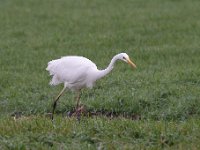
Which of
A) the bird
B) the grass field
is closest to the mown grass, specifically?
the grass field

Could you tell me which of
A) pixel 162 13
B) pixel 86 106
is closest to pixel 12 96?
pixel 86 106

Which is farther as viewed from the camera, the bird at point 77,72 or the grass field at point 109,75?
the bird at point 77,72

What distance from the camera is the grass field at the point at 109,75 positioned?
7590 millimetres

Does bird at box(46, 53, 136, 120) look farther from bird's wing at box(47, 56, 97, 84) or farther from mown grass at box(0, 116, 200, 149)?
mown grass at box(0, 116, 200, 149)

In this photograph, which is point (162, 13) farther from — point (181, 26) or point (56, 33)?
point (56, 33)

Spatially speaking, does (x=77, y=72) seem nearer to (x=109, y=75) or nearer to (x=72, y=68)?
(x=72, y=68)

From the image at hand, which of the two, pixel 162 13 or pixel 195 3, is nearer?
pixel 162 13

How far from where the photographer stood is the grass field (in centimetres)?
759

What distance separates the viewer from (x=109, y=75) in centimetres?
1325

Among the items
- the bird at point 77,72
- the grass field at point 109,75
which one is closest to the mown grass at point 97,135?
the grass field at point 109,75

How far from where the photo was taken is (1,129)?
7887mm

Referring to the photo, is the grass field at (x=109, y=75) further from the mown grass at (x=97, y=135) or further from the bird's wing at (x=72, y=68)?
the bird's wing at (x=72, y=68)

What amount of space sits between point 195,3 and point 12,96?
1219 cm

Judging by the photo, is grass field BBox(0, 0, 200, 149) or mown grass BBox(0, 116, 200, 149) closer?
mown grass BBox(0, 116, 200, 149)
